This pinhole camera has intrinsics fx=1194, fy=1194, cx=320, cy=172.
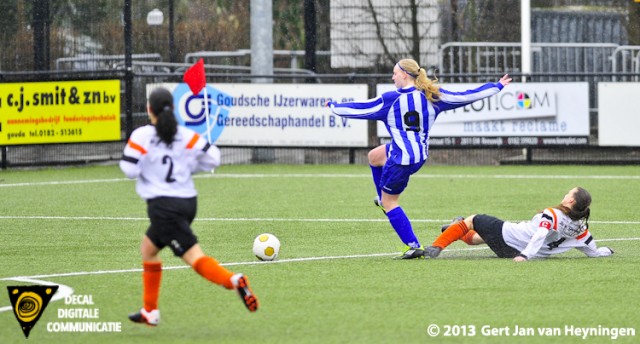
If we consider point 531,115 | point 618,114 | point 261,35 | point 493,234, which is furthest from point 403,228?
point 261,35

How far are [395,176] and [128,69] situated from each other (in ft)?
39.7

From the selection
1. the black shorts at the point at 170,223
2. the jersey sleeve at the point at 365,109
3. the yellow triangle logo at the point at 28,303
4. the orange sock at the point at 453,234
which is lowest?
the yellow triangle logo at the point at 28,303

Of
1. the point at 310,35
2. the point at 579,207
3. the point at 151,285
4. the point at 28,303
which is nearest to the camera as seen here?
the point at 151,285

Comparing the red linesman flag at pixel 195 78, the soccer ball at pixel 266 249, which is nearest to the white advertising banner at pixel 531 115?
the red linesman flag at pixel 195 78

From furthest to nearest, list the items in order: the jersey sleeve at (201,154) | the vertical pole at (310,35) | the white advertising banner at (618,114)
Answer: the vertical pole at (310,35) → the white advertising banner at (618,114) → the jersey sleeve at (201,154)

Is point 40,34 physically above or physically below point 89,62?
above

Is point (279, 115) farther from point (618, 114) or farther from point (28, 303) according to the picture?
point (28, 303)

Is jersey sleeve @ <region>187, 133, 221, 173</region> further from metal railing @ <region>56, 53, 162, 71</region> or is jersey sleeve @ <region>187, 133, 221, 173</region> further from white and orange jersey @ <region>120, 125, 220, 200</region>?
metal railing @ <region>56, 53, 162, 71</region>

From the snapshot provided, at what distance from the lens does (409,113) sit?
10.5 m

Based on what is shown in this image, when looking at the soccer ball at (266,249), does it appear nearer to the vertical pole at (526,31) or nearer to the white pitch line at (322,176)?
the white pitch line at (322,176)

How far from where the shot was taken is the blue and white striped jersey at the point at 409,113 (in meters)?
10.5

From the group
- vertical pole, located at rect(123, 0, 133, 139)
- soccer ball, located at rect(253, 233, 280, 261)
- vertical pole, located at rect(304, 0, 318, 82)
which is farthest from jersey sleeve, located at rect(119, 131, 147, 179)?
vertical pole, located at rect(304, 0, 318, 82)

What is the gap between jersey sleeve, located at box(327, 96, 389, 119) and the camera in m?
10.6

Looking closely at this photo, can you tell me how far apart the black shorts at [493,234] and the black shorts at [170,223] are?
362 cm
